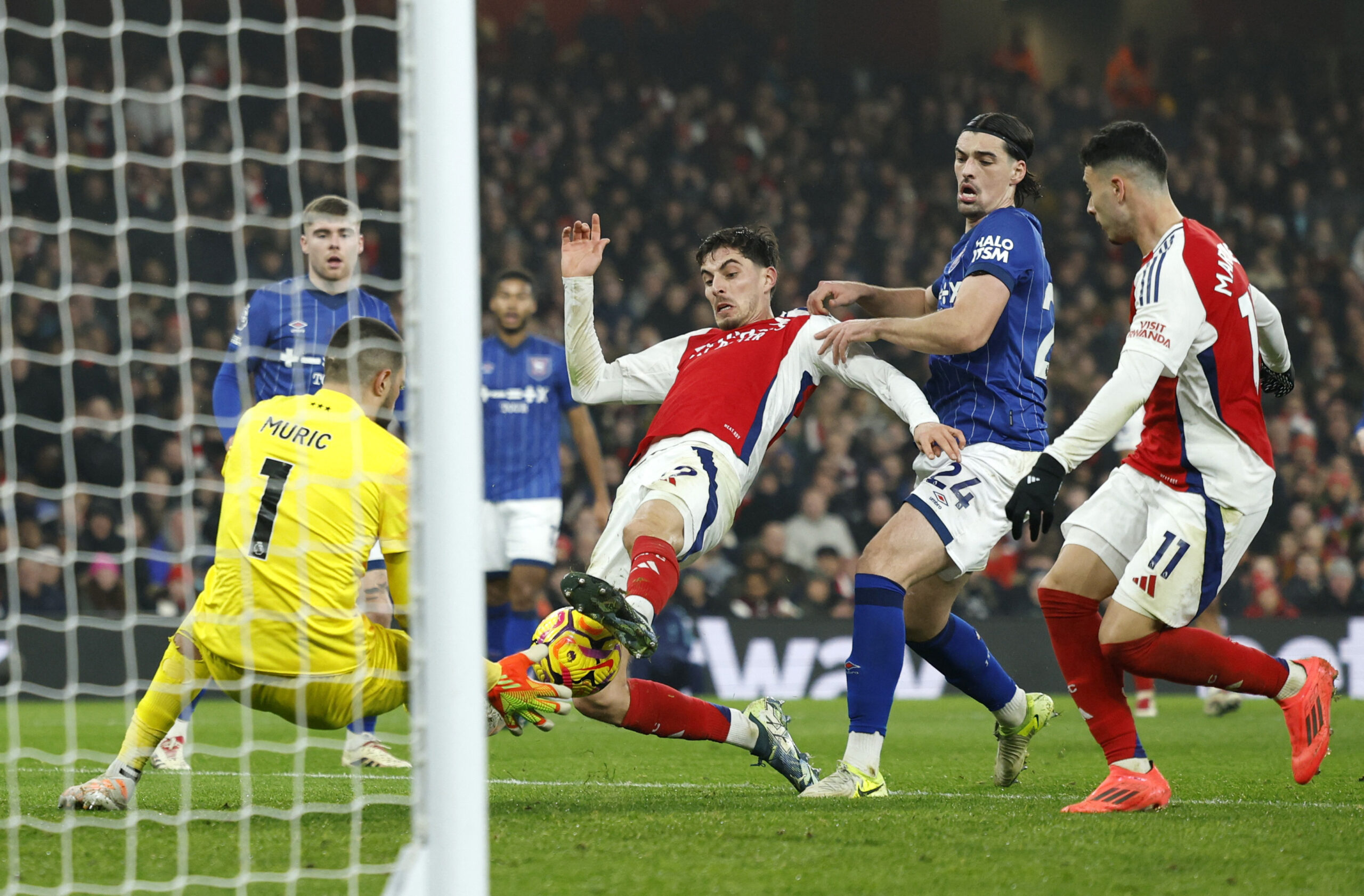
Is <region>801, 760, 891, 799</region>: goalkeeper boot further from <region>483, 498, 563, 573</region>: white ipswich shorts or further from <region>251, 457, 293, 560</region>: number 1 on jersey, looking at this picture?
<region>483, 498, 563, 573</region>: white ipswich shorts

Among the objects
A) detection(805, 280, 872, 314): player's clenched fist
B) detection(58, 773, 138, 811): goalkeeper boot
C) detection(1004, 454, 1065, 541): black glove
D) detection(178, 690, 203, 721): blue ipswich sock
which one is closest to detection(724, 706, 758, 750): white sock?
detection(1004, 454, 1065, 541): black glove

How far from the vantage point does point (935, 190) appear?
47.8 feet

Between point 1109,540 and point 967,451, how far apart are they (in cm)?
55

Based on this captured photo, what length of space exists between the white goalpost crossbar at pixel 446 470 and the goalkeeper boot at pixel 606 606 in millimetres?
1082

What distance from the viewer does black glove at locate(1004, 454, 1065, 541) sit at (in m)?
3.77

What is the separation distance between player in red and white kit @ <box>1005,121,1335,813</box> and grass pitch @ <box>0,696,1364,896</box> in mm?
336

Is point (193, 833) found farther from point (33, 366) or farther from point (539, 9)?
point (539, 9)

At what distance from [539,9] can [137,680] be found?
8720 mm

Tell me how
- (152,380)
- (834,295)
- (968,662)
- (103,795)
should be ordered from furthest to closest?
(152,380) → (834,295) → (968,662) → (103,795)

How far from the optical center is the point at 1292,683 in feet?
13.7

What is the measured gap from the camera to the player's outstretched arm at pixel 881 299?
5.08m

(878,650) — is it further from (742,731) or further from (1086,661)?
(1086,661)

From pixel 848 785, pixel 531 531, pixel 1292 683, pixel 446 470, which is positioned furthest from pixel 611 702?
pixel 531 531

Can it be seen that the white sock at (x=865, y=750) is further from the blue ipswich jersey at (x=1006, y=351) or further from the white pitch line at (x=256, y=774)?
the white pitch line at (x=256, y=774)
